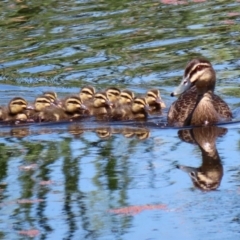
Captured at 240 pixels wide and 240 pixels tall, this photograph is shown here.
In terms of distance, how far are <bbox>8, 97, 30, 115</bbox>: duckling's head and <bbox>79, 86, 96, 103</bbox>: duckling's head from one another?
21.4 inches

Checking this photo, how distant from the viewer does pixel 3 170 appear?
740 cm

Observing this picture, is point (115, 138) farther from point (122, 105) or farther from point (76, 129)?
point (122, 105)

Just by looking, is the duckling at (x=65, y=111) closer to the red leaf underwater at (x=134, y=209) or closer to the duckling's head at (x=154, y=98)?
the duckling's head at (x=154, y=98)

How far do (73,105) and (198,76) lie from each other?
131 centimetres

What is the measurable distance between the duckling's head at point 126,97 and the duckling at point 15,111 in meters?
0.85

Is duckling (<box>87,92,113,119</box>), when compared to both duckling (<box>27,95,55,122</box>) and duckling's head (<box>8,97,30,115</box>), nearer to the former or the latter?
duckling (<box>27,95,55,122</box>)

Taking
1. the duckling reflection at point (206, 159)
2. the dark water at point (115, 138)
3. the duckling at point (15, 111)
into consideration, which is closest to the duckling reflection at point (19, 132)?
the dark water at point (115, 138)

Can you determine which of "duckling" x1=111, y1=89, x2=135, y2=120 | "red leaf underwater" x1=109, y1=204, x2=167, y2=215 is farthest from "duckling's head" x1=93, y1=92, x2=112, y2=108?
"red leaf underwater" x1=109, y1=204, x2=167, y2=215

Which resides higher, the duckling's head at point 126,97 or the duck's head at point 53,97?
the duck's head at point 53,97

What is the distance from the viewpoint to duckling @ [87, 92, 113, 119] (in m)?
9.66

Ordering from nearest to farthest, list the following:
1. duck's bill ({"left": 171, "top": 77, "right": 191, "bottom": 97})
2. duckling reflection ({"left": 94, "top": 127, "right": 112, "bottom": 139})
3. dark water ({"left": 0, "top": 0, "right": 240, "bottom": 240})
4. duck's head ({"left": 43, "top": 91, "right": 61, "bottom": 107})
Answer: dark water ({"left": 0, "top": 0, "right": 240, "bottom": 240}) < duck's bill ({"left": 171, "top": 77, "right": 191, "bottom": 97}) < duckling reflection ({"left": 94, "top": 127, "right": 112, "bottom": 139}) < duck's head ({"left": 43, "top": 91, "right": 61, "bottom": 107})

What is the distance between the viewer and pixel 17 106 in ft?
31.5

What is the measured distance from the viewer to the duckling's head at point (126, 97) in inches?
379

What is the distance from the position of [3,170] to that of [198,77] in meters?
2.12
